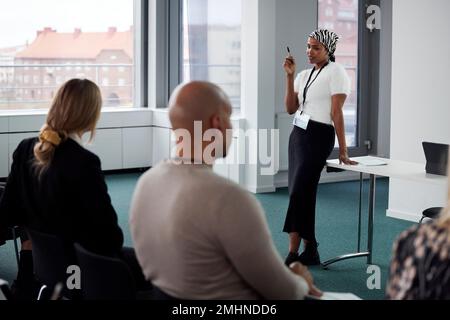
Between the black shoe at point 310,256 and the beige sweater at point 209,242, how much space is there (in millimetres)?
2895

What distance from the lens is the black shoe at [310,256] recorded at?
5.19 metres

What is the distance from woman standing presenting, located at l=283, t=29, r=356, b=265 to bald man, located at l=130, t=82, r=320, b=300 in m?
2.63

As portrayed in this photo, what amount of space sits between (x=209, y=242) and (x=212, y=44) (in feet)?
22.2

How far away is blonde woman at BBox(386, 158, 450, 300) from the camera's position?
168 centimetres

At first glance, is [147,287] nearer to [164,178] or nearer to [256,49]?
[164,178]

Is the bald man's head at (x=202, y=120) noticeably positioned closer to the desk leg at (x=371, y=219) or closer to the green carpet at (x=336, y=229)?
the green carpet at (x=336, y=229)

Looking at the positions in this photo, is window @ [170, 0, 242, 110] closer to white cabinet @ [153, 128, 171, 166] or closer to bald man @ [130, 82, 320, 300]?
white cabinet @ [153, 128, 171, 166]

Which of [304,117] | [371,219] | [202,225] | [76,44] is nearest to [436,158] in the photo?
[371,219]

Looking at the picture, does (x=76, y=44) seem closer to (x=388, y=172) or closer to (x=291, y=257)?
(x=291, y=257)

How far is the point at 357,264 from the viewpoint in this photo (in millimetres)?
5262

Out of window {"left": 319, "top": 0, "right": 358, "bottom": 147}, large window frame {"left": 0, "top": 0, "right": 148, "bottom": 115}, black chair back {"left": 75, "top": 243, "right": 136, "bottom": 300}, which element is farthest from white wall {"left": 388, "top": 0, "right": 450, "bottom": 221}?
black chair back {"left": 75, "top": 243, "right": 136, "bottom": 300}

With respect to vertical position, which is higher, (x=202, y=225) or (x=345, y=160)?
(x=202, y=225)

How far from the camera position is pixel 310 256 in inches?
205
